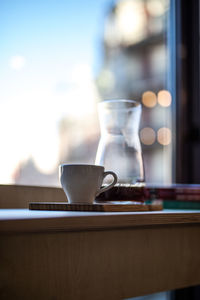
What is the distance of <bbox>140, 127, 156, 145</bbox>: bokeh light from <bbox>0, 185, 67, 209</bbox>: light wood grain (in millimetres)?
1279

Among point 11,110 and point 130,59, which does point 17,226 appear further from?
point 130,59

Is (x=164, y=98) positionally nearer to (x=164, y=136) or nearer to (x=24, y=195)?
(x=164, y=136)

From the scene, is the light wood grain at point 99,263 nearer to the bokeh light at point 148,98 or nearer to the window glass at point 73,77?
the window glass at point 73,77

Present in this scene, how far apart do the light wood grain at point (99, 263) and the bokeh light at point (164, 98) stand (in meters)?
1.48

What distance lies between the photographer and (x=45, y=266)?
0.50 meters

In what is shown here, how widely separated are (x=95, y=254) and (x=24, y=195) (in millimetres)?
413

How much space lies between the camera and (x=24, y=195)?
0.93 metres

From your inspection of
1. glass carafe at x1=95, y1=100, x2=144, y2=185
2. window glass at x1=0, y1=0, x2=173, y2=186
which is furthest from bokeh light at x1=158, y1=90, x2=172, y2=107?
glass carafe at x1=95, y1=100, x2=144, y2=185

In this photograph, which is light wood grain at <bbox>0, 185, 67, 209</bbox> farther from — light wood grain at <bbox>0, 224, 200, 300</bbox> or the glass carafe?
light wood grain at <bbox>0, 224, 200, 300</bbox>

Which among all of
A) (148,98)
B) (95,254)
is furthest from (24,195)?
(148,98)

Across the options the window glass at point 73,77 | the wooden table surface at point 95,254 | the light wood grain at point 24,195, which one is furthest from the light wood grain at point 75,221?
the window glass at point 73,77

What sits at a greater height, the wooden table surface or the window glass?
the window glass

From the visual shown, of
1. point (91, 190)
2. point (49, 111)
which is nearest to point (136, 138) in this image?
point (91, 190)

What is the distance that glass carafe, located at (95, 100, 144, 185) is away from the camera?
85cm
